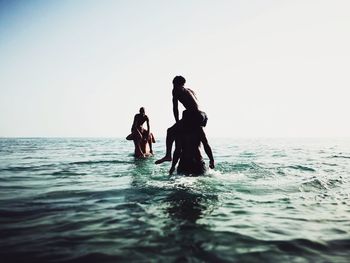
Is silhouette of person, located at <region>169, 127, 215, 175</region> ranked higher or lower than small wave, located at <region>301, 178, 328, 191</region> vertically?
higher

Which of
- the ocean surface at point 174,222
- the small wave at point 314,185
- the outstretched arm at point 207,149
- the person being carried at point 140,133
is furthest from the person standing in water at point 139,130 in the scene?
the small wave at point 314,185

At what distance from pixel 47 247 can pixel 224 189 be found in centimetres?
401

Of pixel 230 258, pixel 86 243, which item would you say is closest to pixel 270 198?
pixel 230 258

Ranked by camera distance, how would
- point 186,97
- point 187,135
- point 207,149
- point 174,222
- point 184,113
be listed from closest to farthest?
point 174,222, point 186,97, point 207,149, point 184,113, point 187,135

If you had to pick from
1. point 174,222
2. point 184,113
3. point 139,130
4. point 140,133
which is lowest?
point 174,222

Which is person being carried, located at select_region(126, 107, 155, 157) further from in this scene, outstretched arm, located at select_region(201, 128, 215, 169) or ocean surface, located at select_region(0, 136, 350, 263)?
ocean surface, located at select_region(0, 136, 350, 263)

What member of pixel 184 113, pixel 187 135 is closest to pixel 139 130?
pixel 187 135

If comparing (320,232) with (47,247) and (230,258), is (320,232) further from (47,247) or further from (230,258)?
(47,247)

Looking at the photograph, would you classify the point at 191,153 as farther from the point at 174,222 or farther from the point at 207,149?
the point at 174,222

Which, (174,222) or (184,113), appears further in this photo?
(184,113)

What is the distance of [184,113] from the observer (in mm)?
7812

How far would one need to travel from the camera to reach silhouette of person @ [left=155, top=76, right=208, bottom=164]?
24.3 ft

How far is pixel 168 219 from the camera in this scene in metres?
3.93

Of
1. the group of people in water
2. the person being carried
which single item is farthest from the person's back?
the person being carried
